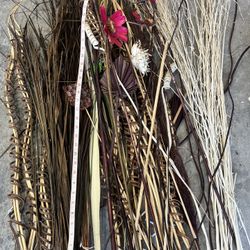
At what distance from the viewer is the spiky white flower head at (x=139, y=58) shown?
146cm

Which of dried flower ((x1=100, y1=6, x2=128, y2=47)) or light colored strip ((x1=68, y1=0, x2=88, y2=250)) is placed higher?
dried flower ((x1=100, y1=6, x2=128, y2=47))

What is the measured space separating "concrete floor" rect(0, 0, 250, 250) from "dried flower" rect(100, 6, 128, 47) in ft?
1.28

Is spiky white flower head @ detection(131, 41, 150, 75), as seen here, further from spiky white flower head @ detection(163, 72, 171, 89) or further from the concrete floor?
the concrete floor

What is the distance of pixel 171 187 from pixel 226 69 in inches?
18.3

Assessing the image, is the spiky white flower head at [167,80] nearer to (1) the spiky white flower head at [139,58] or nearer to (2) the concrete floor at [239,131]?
(1) the spiky white flower head at [139,58]

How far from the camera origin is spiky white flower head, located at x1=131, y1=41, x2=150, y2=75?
1465mm

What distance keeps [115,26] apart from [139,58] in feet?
0.39

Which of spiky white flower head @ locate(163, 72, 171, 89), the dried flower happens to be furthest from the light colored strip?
spiky white flower head @ locate(163, 72, 171, 89)

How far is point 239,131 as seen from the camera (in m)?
1.60

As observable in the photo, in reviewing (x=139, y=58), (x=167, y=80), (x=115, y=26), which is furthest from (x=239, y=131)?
(x=115, y=26)

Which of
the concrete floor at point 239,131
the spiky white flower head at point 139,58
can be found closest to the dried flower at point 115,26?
the spiky white flower head at point 139,58

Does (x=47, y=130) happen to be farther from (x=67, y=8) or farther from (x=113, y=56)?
(x=67, y=8)

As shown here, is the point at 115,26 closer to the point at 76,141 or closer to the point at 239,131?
the point at 76,141

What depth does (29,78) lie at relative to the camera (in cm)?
155
